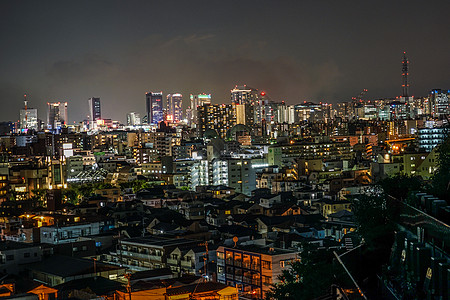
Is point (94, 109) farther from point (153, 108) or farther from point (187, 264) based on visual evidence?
point (187, 264)

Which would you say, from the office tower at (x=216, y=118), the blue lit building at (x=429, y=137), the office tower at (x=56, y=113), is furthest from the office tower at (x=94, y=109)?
the blue lit building at (x=429, y=137)

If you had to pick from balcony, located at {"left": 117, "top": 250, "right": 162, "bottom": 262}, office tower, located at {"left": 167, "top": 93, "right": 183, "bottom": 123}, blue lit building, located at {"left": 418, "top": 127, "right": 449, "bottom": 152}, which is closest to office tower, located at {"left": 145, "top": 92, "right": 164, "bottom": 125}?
office tower, located at {"left": 167, "top": 93, "right": 183, "bottom": 123}

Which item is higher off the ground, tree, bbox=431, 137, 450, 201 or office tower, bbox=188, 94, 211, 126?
office tower, bbox=188, 94, 211, 126

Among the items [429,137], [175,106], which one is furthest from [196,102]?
[429,137]

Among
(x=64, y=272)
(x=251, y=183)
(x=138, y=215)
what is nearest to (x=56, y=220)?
(x=138, y=215)

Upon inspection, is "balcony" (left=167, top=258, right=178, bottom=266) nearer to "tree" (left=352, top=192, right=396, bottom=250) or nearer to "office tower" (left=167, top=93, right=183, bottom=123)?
"tree" (left=352, top=192, right=396, bottom=250)
